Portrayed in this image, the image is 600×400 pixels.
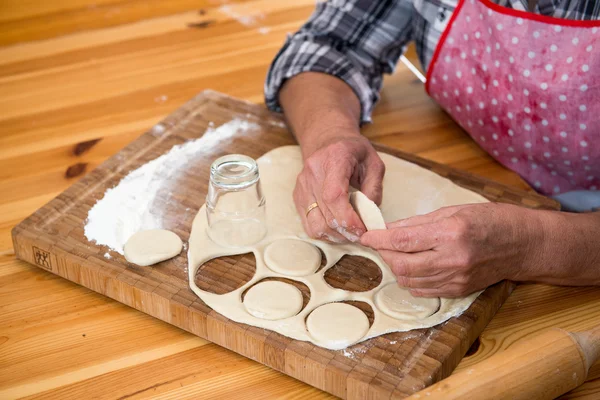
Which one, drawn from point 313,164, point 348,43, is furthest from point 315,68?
point 313,164

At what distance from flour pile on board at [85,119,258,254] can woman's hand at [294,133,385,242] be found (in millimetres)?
251

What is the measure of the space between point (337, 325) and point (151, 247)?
1.13 feet

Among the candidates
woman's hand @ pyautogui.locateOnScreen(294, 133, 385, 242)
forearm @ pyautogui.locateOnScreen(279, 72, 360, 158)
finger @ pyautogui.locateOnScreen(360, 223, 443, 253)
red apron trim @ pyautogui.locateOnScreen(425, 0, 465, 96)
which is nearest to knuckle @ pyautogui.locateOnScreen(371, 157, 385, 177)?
woman's hand @ pyautogui.locateOnScreen(294, 133, 385, 242)

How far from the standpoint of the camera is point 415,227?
1.08 m

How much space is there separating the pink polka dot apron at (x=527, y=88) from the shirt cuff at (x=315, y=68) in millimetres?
145

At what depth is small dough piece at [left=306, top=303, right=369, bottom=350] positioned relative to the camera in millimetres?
1057

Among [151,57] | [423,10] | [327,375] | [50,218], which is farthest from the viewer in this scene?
[151,57]

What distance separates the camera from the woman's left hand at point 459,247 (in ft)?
3.52

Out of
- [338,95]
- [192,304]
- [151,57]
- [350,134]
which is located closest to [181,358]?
[192,304]

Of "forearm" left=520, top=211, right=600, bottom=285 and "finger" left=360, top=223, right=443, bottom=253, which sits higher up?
"finger" left=360, top=223, right=443, bottom=253

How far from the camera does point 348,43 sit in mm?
1626

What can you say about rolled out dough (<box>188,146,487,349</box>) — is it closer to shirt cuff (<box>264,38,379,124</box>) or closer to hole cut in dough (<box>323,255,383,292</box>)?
hole cut in dough (<box>323,255,383,292</box>)

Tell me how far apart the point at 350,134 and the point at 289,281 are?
326 mm

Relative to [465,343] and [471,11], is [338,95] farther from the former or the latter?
[465,343]
